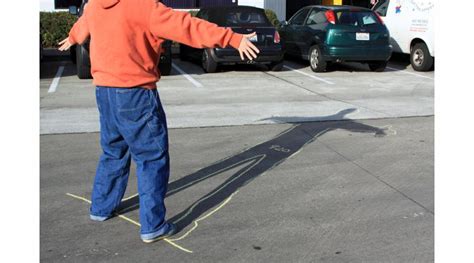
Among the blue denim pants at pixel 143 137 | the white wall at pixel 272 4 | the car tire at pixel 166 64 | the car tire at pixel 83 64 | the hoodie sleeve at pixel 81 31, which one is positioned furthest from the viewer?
the white wall at pixel 272 4

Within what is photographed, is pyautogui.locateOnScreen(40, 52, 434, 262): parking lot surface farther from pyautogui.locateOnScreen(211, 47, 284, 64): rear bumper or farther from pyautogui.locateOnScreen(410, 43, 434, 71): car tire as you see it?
pyautogui.locateOnScreen(410, 43, 434, 71): car tire

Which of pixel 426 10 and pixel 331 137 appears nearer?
pixel 331 137

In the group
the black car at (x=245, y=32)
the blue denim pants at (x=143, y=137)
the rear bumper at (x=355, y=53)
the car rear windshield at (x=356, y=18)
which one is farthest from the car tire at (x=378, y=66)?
the blue denim pants at (x=143, y=137)

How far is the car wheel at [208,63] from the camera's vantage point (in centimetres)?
1367

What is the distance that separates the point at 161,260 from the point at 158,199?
48 cm

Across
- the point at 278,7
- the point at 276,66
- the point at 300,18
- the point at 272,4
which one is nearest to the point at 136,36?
the point at 276,66

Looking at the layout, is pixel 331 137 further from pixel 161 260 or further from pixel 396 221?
pixel 161 260

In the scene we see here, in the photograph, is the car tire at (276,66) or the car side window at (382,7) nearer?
the car tire at (276,66)

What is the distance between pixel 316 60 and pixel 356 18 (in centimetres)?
126

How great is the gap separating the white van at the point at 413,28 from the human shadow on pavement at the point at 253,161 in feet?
19.8

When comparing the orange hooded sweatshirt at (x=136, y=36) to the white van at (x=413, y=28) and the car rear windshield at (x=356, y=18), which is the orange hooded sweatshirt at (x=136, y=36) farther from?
the white van at (x=413, y=28)

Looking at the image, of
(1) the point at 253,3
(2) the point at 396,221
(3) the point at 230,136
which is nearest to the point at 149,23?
(2) the point at 396,221

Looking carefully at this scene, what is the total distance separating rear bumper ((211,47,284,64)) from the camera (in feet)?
44.6

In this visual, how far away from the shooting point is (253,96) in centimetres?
1076
